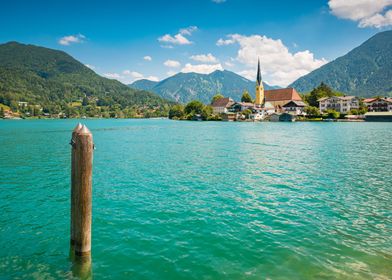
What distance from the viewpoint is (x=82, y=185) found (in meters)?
8.52

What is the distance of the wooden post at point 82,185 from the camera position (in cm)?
827

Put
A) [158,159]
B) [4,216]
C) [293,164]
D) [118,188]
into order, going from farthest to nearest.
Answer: [158,159] → [293,164] → [118,188] → [4,216]

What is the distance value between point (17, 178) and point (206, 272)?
68.4 ft

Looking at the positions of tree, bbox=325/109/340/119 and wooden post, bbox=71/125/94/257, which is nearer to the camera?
wooden post, bbox=71/125/94/257

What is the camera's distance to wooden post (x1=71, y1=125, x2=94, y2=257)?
A: 827 centimetres

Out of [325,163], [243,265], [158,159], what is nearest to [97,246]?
[243,265]

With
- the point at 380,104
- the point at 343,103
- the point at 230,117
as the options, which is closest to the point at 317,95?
the point at 343,103

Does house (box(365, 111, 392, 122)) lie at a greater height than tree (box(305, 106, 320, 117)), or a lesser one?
lesser

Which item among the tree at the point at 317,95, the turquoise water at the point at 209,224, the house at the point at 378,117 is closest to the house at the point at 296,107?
the tree at the point at 317,95

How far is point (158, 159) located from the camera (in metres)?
33.8

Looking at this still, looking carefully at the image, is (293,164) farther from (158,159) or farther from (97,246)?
(97,246)

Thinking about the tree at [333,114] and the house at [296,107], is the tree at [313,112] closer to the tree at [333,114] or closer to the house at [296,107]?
the tree at [333,114]

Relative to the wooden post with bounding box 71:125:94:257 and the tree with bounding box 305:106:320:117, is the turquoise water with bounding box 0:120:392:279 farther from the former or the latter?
the tree with bounding box 305:106:320:117

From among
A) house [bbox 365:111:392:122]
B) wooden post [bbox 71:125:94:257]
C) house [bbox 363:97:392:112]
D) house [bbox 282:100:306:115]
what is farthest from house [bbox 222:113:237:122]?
wooden post [bbox 71:125:94:257]
